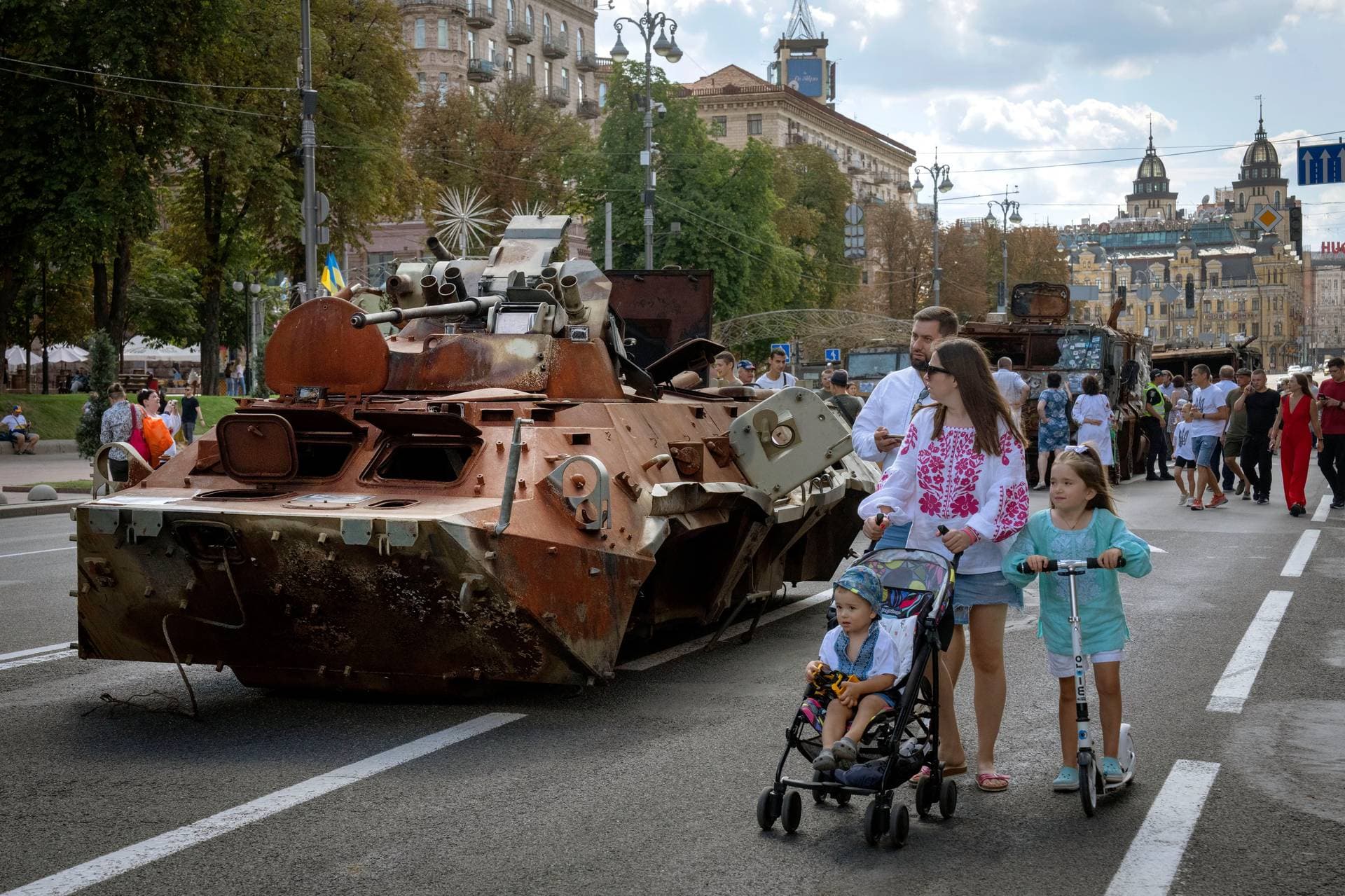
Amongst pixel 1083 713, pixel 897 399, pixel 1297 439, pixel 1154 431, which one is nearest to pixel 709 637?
pixel 897 399

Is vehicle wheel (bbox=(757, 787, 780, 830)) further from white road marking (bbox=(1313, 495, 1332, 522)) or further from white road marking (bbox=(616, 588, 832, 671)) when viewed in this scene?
white road marking (bbox=(1313, 495, 1332, 522))

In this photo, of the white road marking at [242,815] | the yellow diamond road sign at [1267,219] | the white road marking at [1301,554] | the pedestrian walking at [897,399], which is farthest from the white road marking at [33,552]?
the yellow diamond road sign at [1267,219]

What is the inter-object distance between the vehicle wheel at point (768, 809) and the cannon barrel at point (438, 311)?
4.46 meters

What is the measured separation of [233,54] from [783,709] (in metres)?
34.6

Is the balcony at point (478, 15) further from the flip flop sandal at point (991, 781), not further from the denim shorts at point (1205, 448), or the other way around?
the flip flop sandal at point (991, 781)

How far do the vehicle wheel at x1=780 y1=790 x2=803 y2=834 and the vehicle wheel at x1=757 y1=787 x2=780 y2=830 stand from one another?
0.08ft

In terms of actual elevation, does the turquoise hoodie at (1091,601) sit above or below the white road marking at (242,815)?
above

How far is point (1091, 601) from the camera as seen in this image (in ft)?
21.0

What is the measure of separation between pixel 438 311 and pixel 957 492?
4242 mm

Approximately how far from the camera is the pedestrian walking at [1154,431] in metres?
27.7

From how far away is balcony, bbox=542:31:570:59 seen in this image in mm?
82819

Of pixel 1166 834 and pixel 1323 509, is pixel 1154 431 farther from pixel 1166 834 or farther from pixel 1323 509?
pixel 1166 834

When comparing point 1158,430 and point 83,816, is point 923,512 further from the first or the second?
point 1158,430

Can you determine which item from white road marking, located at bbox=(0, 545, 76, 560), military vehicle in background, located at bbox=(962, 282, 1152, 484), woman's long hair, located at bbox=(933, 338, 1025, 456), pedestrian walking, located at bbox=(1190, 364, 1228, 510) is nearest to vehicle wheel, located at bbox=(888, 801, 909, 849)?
woman's long hair, located at bbox=(933, 338, 1025, 456)
